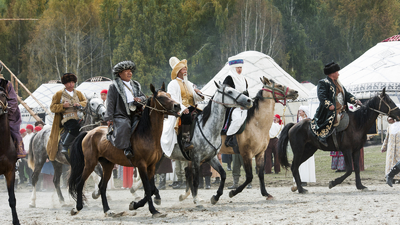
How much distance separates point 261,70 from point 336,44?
66.8 feet

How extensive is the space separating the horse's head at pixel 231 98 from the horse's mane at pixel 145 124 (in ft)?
4.57

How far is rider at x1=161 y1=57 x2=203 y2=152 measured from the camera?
7.49 meters

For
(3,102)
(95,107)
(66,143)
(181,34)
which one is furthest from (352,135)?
(181,34)

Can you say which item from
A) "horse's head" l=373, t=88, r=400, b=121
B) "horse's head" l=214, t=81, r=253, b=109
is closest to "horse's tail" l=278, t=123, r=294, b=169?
"horse's head" l=373, t=88, r=400, b=121

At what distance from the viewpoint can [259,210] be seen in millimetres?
6730

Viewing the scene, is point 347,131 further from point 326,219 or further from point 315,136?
point 326,219

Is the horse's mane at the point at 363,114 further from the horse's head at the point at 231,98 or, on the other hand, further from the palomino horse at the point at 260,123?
the horse's head at the point at 231,98

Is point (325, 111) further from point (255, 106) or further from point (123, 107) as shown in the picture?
point (123, 107)

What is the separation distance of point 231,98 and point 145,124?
156 centimetres

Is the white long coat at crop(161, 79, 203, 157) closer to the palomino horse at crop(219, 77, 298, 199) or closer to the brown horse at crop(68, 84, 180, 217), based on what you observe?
the brown horse at crop(68, 84, 180, 217)

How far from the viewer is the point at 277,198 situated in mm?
8031

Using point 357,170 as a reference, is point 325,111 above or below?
above

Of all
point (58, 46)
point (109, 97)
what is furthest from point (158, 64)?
point (109, 97)

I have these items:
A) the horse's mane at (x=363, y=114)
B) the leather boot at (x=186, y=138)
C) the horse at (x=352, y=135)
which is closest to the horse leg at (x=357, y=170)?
the horse at (x=352, y=135)
